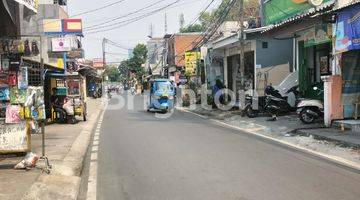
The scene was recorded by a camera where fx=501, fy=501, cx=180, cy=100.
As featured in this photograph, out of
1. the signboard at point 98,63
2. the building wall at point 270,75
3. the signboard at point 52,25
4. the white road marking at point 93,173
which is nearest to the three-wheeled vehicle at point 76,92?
the signboard at point 52,25

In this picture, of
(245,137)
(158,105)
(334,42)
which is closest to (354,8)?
(334,42)

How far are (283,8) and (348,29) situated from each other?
9.83 metres

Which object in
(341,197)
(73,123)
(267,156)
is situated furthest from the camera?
(73,123)

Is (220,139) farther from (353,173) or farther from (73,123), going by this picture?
(73,123)

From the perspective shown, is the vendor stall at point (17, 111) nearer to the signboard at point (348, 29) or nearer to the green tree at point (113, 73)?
the signboard at point (348, 29)

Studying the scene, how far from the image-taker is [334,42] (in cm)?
1580

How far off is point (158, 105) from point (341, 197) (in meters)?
23.4

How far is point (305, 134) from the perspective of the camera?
15.2 meters

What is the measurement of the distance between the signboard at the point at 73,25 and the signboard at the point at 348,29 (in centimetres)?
1564

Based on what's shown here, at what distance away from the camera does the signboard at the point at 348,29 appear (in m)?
14.3

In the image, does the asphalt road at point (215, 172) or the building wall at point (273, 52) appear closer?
the asphalt road at point (215, 172)

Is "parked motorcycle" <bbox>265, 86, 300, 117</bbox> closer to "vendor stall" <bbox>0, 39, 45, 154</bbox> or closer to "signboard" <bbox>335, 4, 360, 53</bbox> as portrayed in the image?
"signboard" <bbox>335, 4, 360, 53</bbox>

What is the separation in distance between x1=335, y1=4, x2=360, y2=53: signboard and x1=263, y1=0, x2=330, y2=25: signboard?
227 inches

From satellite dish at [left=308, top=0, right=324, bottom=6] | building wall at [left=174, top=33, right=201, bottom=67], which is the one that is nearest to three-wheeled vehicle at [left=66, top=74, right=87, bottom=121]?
satellite dish at [left=308, top=0, right=324, bottom=6]
